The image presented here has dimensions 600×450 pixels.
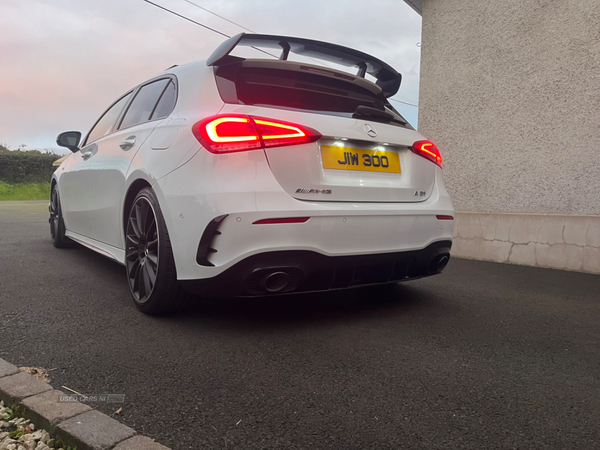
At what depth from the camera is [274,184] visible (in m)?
2.62

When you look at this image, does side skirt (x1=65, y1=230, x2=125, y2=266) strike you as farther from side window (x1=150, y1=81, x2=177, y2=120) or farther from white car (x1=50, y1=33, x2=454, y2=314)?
side window (x1=150, y1=81, x2=177, y2=120)

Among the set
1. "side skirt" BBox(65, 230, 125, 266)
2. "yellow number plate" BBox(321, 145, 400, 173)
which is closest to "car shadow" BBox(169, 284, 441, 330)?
"side skirt" BBox(65, 230, 125, 266)

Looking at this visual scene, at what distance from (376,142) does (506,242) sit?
3.83 metres

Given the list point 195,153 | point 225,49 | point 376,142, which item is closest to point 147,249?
point 195,153

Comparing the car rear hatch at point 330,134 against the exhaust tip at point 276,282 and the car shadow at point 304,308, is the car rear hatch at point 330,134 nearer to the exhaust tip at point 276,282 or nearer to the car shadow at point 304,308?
the exhaust tip at point 276,282

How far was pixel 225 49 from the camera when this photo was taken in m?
2.83

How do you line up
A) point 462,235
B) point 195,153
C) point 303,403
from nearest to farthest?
point 303,403 → point 195,153 → point 462,235

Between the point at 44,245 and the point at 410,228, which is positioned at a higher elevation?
the point at 410,228

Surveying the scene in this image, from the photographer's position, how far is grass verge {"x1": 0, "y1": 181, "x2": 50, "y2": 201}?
2778 centimetres

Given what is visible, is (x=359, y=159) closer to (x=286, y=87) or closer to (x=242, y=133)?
(x=286, y=87)

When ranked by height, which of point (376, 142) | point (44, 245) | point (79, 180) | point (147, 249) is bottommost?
point (44, 245)

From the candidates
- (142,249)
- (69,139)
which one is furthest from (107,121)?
(142,249)

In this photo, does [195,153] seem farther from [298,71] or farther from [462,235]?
[462,235]

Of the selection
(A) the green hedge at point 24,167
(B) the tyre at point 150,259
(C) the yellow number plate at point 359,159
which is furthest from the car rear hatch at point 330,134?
(A) the green hedge at point 24,167
